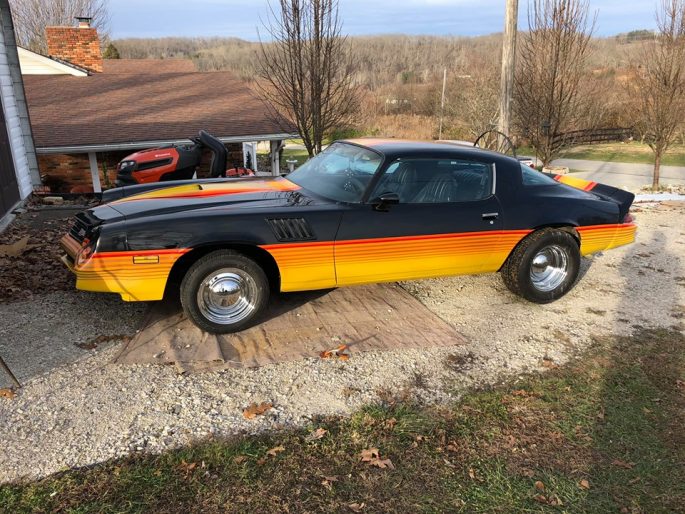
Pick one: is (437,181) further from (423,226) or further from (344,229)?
(344,229)

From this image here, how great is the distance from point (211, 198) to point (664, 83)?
14.6 m

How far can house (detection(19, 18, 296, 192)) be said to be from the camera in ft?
43.9

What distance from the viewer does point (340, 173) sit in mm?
4879

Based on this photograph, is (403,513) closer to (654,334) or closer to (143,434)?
(143,434)

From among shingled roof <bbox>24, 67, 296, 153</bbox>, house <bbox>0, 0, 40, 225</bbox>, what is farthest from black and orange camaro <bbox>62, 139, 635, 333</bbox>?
shingled roof <bbox>24, 67, 296, 153</bbox>

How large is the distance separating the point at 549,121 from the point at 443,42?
82.7m

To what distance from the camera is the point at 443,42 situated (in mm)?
90812

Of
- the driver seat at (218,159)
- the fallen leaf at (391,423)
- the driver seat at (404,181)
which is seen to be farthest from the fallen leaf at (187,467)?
the driver seat at (218,159)

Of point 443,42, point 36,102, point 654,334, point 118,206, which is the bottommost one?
point 654,334

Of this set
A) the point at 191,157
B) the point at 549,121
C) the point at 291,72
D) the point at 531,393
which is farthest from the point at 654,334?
the point at 549,121

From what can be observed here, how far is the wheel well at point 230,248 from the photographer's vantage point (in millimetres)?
4039

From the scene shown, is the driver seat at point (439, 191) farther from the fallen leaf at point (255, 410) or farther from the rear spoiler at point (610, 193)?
the fallen leaf at point (255, 410)

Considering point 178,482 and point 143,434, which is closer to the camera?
point 178,482

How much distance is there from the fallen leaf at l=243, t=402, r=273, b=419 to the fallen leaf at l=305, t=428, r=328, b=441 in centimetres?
38
